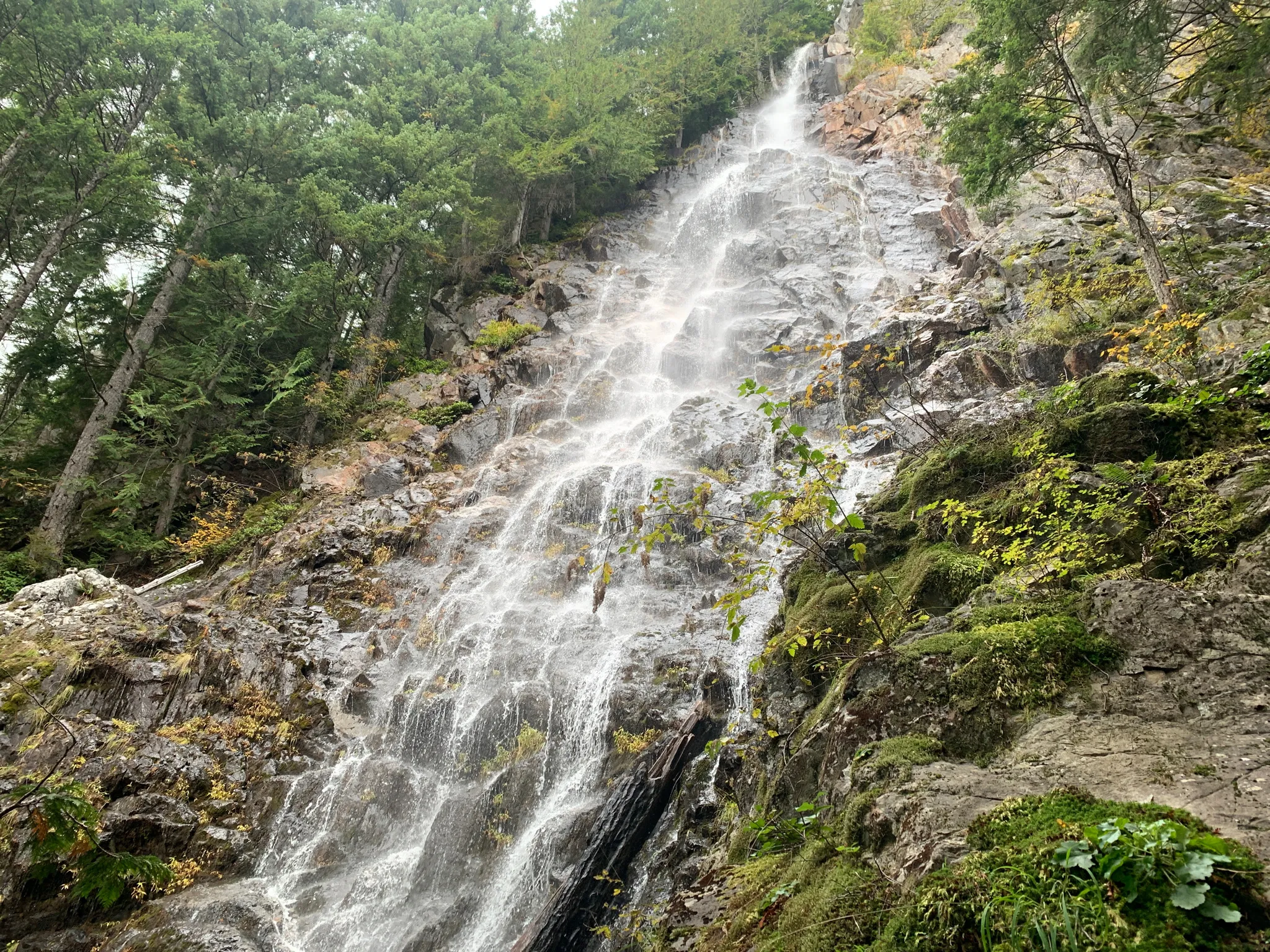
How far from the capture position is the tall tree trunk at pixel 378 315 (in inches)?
822

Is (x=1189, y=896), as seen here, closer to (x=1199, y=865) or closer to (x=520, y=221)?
(x=1199, y=865)

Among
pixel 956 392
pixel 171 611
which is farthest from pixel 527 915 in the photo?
pixel 956 392

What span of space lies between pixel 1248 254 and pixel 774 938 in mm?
13089

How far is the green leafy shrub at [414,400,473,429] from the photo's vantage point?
1930 centimetres

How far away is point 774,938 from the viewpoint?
2883 millimetres

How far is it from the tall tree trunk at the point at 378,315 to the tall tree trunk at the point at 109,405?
4995mm

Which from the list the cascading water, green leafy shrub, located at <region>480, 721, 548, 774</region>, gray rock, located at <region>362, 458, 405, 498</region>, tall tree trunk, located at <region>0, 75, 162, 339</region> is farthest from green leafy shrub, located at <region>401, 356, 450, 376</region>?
green leafy shrub, located at <region>480, 721, 548, 774</region>

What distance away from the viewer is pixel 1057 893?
1862mm

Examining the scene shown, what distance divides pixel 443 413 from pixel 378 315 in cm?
538

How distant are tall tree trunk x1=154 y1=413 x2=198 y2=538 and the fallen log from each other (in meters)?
15.0

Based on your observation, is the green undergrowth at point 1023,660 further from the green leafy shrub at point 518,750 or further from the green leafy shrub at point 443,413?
the green leafy shrub at point 443,413

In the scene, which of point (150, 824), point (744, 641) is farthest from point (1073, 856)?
point (150, 824)

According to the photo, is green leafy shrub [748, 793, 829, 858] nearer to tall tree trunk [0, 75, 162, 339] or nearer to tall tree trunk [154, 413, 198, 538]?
tall tree trunk [0, 75, 162, 339]

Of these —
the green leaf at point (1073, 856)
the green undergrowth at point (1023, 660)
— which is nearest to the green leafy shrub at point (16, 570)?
the green undergrowth at point (1023, 660)
